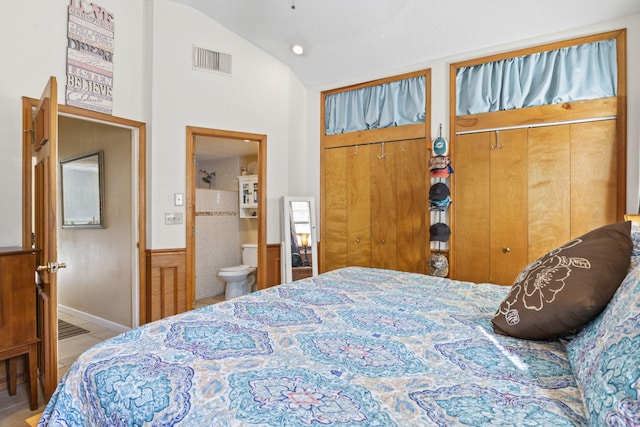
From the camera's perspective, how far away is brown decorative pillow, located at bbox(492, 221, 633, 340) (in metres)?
0.99

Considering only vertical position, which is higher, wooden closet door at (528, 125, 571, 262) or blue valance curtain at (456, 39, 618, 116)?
blue valance curtain at (456, 39, 618, 116)

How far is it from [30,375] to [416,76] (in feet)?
12.7

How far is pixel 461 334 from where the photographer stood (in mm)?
1186

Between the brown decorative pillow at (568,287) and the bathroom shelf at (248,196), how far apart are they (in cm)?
455

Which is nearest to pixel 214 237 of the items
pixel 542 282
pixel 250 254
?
pixel 250 254

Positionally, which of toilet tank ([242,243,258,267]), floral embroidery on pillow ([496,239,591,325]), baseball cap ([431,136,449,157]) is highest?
baseball cap ([431,136,449,157])

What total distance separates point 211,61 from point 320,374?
3.41m

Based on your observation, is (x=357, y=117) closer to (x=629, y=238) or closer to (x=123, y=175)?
(x=123, y=175)

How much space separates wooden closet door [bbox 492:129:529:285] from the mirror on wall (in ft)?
6.08

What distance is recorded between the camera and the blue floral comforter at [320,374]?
2.40 feet

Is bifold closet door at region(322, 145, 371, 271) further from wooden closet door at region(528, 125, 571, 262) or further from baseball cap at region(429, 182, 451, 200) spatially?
wooden closet door at region(528, 125, 571, 262)

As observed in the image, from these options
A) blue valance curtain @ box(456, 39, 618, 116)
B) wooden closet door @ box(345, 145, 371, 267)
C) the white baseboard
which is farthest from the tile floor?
blue valance curtain @ box(456, 39, 618, 116)

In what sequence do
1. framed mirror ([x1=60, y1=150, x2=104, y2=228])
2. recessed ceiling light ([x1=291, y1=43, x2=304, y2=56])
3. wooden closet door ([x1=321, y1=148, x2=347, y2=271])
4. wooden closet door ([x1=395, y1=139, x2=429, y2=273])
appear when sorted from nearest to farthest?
wooden closet door ([x1=395, y1=139, x2=429, y2=273]), recessed ceiling light ([x1=291, y1=43, x2=304, y2=56]), framed mirror ([x1=60, y1=150, x2=104, y2=228]), wooden closet door ([x1=321, y1=148, x2=347, y2=271])

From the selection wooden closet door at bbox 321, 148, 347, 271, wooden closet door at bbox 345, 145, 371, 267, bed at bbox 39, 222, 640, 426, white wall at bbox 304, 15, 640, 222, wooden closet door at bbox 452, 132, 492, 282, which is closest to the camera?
bed at bbox 39, 222, 640, 426
